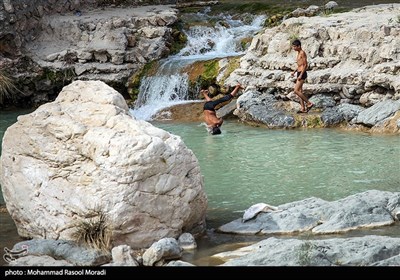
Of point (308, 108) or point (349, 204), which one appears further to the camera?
point (308, 108)

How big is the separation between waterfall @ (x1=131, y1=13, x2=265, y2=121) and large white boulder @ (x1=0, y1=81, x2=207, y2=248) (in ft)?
39.4

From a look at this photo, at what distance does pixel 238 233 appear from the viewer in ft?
37.1

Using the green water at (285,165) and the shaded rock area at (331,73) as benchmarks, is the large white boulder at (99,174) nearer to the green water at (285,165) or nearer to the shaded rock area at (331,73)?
the green water at (285,165)

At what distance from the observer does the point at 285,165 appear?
16.2 meters

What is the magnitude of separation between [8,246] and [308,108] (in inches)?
463

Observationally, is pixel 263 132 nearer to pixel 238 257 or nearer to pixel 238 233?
pixel 238 233

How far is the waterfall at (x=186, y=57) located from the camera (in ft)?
81.6

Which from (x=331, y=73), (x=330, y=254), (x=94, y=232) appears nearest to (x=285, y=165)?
(x=331, y=73)

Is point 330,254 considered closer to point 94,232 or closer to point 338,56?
point 94,232

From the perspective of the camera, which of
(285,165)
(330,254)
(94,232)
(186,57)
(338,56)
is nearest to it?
(330,254)

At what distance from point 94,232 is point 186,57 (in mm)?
17213
